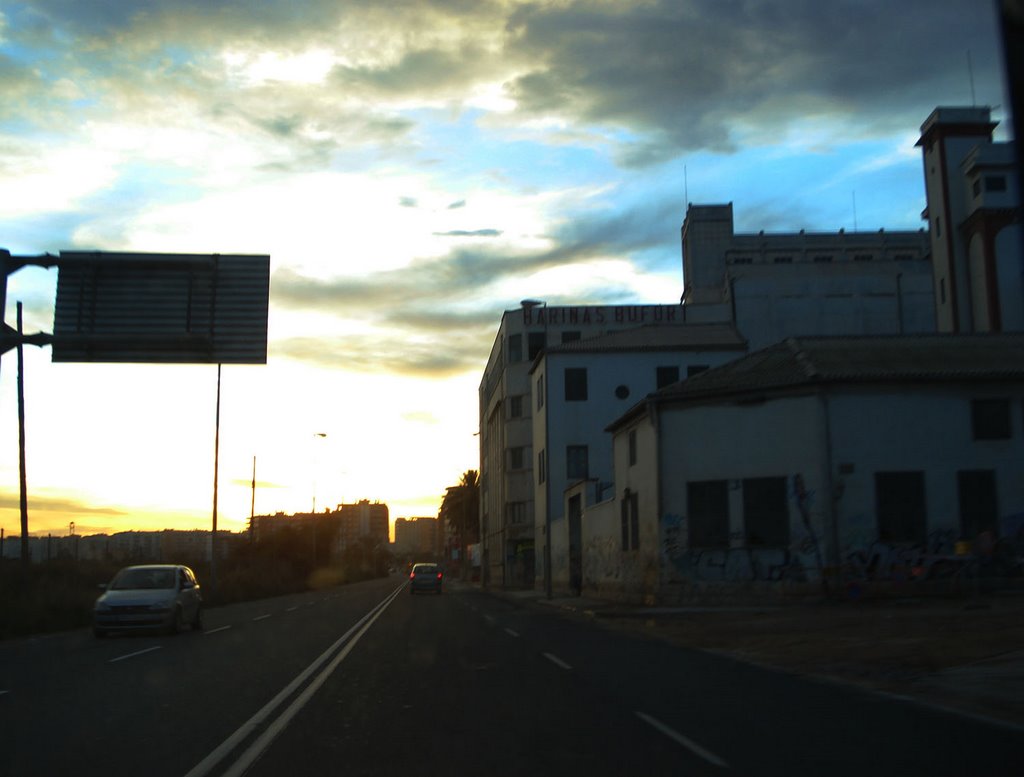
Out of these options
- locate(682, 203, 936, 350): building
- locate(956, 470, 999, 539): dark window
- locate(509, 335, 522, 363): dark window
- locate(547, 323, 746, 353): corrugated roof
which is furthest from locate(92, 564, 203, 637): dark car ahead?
locate(509, 335, 522, 363): dark window

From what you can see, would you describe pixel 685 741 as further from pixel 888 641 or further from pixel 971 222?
pixel 971 222

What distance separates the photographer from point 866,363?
31.6 meters

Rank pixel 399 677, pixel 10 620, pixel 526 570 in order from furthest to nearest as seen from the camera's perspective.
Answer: pixel 526 570, pixel 10 620, pixel 399 677

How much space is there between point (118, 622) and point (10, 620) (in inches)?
189

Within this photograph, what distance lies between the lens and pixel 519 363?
74.8 meters

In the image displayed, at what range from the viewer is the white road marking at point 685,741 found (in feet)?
25.6

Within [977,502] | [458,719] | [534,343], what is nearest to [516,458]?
[534,343]

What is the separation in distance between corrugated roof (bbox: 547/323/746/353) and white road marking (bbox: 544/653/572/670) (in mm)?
40966

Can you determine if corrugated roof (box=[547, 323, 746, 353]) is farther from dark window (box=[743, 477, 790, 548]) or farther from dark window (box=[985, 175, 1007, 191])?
dark window (box=[743, 477, 790, 548])

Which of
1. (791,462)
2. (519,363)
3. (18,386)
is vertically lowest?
(791,462)

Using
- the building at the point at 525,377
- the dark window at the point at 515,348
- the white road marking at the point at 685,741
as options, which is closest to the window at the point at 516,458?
the building at the point at 525,377

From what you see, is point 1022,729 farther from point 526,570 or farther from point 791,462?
point 526,570

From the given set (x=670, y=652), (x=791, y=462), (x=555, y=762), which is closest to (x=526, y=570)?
(x=791, y=462)

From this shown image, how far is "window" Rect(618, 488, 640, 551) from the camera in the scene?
119 ft
